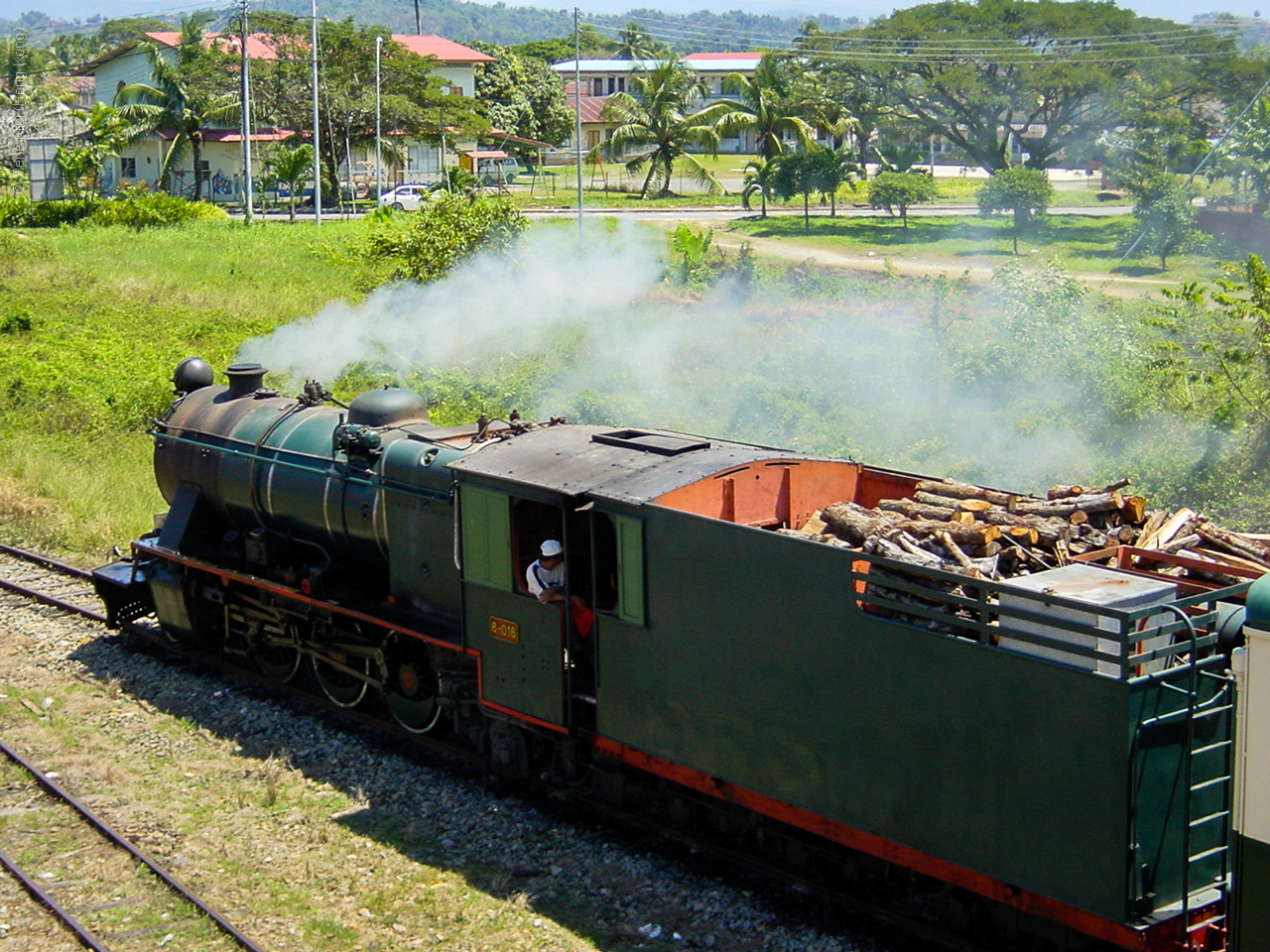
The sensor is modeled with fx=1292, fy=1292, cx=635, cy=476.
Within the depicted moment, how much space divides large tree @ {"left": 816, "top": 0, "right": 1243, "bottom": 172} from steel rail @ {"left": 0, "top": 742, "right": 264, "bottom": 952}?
3441cm

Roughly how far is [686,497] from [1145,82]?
34.9 metres

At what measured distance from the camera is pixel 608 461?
30.6ft

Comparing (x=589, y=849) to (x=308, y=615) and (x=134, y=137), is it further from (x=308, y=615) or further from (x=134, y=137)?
(x=134, y=137)

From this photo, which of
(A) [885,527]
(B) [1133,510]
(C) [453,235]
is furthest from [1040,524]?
(C) [453,235]

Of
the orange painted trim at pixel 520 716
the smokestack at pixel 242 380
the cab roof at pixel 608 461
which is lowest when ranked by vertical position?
the orange painted trim at pixel 520 716

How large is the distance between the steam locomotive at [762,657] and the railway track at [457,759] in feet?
0.71

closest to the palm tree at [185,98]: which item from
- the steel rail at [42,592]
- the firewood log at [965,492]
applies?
the steel rail at [42,592]

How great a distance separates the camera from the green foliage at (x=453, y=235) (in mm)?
26859

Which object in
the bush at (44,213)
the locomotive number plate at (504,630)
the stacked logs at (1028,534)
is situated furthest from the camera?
the bush at (44,213)

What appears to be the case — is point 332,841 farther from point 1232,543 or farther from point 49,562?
point 49,562

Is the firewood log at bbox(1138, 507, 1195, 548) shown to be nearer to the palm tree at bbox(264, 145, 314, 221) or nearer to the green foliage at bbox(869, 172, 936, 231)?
the green foliage at bbox(869, 172, 936, 231)

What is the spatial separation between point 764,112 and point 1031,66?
8922 mm

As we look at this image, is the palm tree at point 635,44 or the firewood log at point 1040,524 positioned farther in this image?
the palm tree at point 635,44

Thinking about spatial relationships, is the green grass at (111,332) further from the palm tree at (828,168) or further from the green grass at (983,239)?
the palm tree at (828,168)
